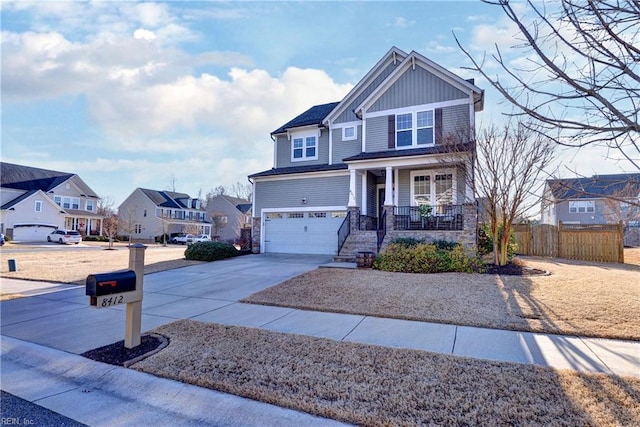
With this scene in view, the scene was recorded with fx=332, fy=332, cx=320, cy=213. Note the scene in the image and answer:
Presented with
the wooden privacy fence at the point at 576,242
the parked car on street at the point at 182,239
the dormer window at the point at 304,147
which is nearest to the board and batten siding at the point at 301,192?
the dormer window at the point at 304,147

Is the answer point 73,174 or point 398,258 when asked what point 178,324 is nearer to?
point 398,258

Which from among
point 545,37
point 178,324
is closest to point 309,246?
point 178,324

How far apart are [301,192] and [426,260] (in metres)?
8.28

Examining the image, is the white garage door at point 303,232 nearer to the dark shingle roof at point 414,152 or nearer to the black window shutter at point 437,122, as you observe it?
the dark shingle roof at point 414,152

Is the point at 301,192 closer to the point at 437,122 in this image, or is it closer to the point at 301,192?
the point at 301,192

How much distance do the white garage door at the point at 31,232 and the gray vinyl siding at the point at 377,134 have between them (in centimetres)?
3820

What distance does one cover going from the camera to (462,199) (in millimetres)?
13695

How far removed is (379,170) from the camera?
15.5 metres

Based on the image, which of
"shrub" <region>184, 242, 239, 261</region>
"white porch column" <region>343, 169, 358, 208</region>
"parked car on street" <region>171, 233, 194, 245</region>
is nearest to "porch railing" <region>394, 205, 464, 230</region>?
"white porch column" <region>343, 169, 358, 208</region>

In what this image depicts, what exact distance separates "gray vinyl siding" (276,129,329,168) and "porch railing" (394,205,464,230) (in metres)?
5.49

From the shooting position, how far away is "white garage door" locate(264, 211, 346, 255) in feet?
51.3

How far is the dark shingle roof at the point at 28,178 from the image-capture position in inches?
1494

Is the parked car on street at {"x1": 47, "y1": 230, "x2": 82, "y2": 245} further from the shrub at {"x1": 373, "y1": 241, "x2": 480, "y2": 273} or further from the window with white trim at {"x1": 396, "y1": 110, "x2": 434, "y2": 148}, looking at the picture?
the shrub at {"x1": 373, "y1": 241, "x2": 480, "y2": 273}

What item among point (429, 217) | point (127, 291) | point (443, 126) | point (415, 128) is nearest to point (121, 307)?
point (127, 291)
